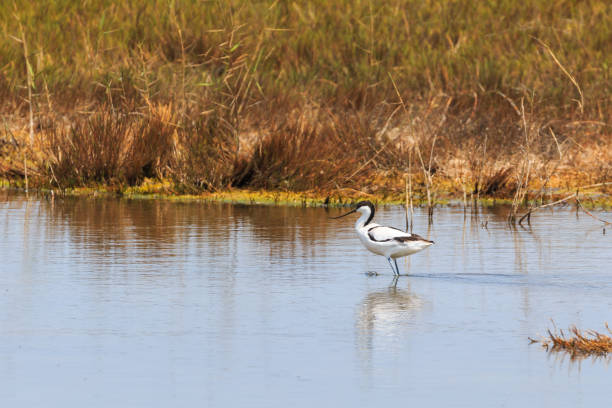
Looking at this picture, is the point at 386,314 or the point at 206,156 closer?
the point at 386,314

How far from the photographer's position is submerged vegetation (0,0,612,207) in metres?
20.6

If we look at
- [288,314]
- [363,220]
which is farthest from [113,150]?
[288,314]

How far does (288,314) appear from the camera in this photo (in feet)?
29.9

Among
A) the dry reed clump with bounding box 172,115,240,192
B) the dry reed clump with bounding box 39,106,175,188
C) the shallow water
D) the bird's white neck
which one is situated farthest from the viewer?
the dry reed clump with bounding box 39,106,175,188

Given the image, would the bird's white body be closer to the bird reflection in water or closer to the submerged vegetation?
the bird reflection in water

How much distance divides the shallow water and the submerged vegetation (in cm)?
264

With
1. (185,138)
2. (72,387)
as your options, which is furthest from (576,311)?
(185,138)

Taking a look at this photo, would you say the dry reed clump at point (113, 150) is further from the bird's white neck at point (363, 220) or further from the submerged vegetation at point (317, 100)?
the bird's white neck at point (363, 220)

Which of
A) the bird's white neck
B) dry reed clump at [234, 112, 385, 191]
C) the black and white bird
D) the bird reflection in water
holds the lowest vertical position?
the bird reflection in water

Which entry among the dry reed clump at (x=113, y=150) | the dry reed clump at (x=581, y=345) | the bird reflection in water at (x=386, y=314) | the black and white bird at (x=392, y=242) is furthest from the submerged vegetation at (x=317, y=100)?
the dry reed clump at (x=581, y=345)

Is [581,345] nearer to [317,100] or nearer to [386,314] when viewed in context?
[386,314]

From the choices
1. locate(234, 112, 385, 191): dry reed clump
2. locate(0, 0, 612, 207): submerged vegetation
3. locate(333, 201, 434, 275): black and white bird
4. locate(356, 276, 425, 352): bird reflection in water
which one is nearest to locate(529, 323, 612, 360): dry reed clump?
locate(356, 276, 425, 352): bird reflection in water

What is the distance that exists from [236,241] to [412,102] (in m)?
12.2

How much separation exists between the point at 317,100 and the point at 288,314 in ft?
56.1
